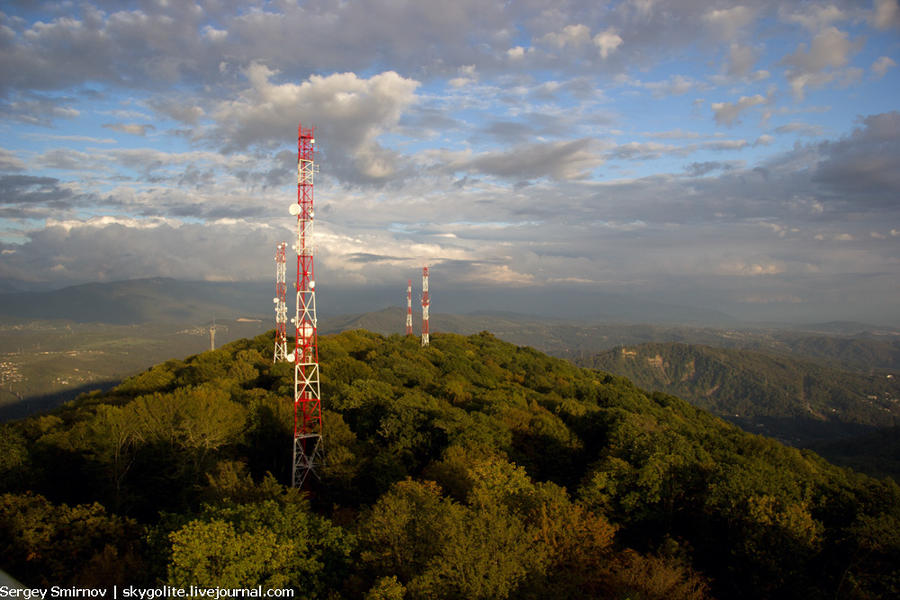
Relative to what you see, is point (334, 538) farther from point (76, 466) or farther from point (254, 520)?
point (76, 466)

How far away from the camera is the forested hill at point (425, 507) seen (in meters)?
13.3

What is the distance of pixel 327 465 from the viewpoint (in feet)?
78.5

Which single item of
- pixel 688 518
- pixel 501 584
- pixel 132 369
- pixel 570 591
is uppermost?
pixel 501 584

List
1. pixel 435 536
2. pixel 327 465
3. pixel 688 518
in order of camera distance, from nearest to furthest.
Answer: pixel 435 536 < pixel 688 518 < pixel 327 465

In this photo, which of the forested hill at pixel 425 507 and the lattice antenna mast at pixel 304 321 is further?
the lattice antenna mast at pixel 304 321

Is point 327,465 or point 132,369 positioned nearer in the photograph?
point 327,465

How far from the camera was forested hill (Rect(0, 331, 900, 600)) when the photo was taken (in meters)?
13.3

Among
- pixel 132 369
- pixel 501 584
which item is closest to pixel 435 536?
pixel 501 584

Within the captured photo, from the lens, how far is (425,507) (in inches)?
608

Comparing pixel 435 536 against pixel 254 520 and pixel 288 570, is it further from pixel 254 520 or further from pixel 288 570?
pixel 254 520

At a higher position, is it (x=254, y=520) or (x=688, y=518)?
(x=254, y=520)

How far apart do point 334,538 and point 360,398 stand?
18616mm

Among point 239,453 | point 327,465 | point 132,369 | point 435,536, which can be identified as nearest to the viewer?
point 435,536

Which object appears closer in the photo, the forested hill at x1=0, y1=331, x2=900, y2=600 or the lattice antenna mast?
the forested hill at x1=0, y1=331, x2=900, y2=600
